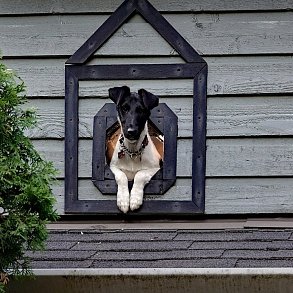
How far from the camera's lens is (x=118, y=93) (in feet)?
13.7

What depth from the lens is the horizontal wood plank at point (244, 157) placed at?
4207mm

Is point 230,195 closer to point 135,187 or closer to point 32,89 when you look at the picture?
point 135,187

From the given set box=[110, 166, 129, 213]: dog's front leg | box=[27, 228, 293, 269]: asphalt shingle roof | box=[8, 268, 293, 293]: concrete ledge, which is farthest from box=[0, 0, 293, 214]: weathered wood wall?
box=[8, 268, 293, 293]: concrete ledge

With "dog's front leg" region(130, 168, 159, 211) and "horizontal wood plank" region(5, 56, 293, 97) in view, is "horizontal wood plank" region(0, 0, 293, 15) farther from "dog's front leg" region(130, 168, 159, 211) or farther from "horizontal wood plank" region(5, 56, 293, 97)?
"dog's front leg" region(130, 168, 159, 211)

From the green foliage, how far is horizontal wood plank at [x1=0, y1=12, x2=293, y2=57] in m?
1.09

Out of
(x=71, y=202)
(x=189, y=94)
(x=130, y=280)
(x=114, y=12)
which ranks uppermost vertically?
(x=114, y=12)

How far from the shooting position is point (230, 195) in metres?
4.25

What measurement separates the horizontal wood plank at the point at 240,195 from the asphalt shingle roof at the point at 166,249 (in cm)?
19

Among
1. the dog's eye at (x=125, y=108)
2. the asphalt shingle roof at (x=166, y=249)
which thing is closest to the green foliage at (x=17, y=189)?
the asphalt shingle roof at (x=166, y=249)

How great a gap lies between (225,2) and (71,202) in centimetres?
106

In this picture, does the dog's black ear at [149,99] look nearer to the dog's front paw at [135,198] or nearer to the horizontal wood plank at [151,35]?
the horizontal wood plank at [151,35]

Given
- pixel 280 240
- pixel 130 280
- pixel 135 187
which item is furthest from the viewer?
pixel 135 187

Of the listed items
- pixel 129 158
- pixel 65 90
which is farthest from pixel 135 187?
pixel 65 90

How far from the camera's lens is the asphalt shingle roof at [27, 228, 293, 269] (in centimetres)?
342
